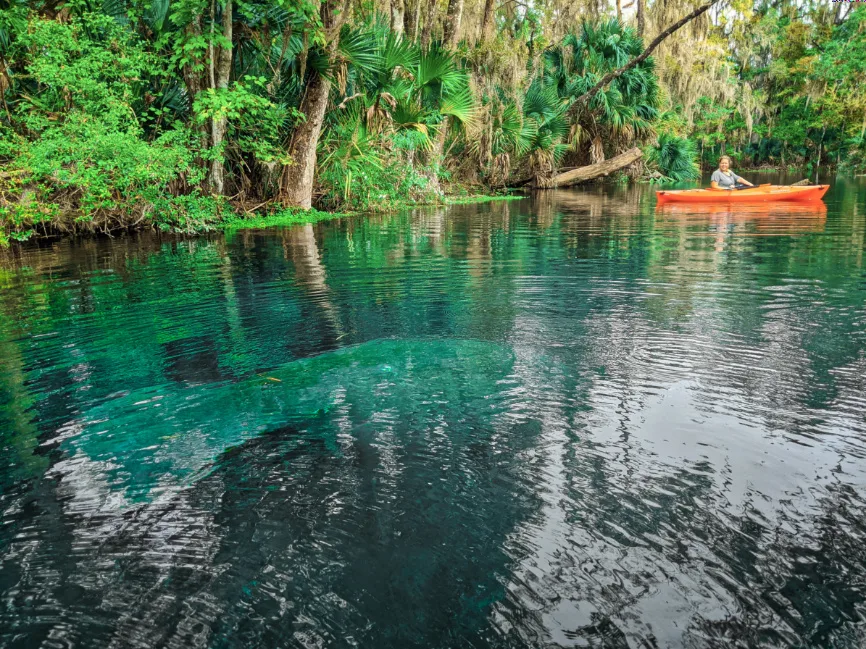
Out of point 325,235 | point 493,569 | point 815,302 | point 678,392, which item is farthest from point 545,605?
point 325,235

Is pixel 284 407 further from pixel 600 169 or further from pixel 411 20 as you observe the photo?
pixel 600 169

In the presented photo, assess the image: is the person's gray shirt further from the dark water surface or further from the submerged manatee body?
the submerged manatee body

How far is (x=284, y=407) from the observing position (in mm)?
3852

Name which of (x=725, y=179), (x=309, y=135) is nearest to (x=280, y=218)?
(x=309, y=135)

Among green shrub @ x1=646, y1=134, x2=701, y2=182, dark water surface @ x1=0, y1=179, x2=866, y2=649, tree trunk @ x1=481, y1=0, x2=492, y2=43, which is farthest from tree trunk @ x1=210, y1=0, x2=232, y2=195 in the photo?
green shrub @ x1=646, y1=134, x2=701, y2=182

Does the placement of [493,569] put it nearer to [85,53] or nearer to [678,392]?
[678,392]

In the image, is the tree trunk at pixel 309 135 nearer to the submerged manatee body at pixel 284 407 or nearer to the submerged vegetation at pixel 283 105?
the submerged vegetation at pixel 283 105

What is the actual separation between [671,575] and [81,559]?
2083 millimetres

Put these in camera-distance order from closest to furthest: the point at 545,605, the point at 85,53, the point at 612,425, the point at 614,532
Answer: the point at 545,605 → the point at 614,532 → the point at 612,425 → the point at 85,53

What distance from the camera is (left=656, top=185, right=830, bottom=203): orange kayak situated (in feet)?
55.2

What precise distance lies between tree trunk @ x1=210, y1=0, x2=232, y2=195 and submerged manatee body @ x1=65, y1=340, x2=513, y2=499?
8842 mm

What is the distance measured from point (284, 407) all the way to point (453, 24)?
1791 cm

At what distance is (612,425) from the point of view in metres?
3.43

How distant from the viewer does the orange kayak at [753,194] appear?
16.8m
